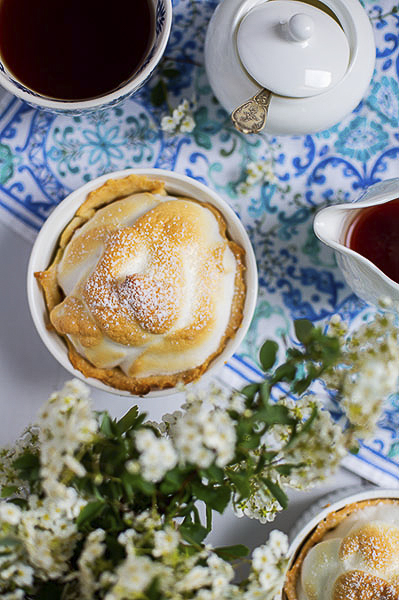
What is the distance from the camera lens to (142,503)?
34.7 inches

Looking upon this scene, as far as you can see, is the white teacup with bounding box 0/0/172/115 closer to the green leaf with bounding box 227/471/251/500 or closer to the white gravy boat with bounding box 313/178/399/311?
the white gravy boat with bounding box 313/178/399/311

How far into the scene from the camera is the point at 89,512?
787 millimetres

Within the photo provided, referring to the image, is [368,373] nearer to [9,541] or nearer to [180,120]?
[9,541]

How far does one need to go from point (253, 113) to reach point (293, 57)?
11 centimetres

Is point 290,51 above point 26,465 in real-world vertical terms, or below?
above

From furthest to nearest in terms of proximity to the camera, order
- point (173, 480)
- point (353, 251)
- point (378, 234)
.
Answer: point (378, 234)
point (353, 251)
point (173, 480)

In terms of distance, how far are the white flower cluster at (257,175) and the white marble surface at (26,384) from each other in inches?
15.9

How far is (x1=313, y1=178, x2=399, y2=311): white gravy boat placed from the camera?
1.06 meters

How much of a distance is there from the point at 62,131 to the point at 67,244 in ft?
0.77

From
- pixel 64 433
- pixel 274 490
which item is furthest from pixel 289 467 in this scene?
pixel 64 433

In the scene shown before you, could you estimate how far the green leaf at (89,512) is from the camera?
78cm

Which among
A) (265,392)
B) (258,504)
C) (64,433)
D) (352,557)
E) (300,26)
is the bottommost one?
(352,557)

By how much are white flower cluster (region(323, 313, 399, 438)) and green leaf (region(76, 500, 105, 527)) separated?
0.29 m

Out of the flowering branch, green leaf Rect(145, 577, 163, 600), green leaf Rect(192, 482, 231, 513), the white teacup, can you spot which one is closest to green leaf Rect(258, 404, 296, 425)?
the flowering branch
